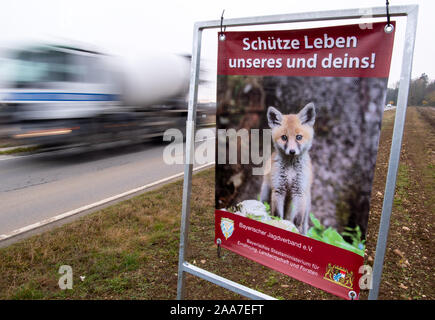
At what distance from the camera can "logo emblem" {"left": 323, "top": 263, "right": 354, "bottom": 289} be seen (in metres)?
1.92

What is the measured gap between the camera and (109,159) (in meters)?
8.73

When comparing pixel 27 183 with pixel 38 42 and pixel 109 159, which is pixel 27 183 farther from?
pixel 38 42

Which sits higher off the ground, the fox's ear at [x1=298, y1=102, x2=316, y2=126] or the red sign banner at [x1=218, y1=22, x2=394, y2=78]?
the red sign banner at [x1=218, y1=22, x2=394, y2=78]

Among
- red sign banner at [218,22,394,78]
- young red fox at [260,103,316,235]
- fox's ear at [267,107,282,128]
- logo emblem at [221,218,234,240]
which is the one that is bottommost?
logo emblem at [221,218,234,240]

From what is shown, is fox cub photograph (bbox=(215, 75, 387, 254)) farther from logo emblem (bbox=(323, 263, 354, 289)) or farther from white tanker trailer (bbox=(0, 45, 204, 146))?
white tanker trailer (bbox=(0, 45, 204, 146))

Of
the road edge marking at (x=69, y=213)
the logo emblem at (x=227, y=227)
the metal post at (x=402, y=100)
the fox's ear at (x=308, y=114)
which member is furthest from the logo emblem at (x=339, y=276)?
the road edge marking at (x=69, y=213)

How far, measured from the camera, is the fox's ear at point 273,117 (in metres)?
2.13

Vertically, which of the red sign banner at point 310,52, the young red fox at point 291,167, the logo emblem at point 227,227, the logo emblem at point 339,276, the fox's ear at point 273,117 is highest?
the red sign banner at point 310,52

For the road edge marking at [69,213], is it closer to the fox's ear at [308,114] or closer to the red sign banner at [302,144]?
the red sign banner at [302,144]

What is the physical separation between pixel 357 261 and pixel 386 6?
4.79ft

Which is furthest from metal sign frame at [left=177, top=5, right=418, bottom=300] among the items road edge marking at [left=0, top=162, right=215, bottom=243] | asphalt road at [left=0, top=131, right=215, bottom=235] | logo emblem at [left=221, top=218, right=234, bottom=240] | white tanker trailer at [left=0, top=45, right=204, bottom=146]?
white tanker trailer at [left=0, top=45, right=204, bottom=146]

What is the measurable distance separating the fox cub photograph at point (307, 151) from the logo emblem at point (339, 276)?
171mm

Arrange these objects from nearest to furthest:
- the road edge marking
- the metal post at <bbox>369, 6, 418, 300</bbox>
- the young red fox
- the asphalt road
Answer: the metal post at <bbox>369, 6, 418, 300</bbox>, the young red fox, the road edge marking, the asphalt road

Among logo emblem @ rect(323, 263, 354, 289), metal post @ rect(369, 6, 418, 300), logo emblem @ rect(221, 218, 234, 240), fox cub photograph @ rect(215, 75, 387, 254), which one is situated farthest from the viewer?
logo emblem @ rect(221, 218, 234, 240)
